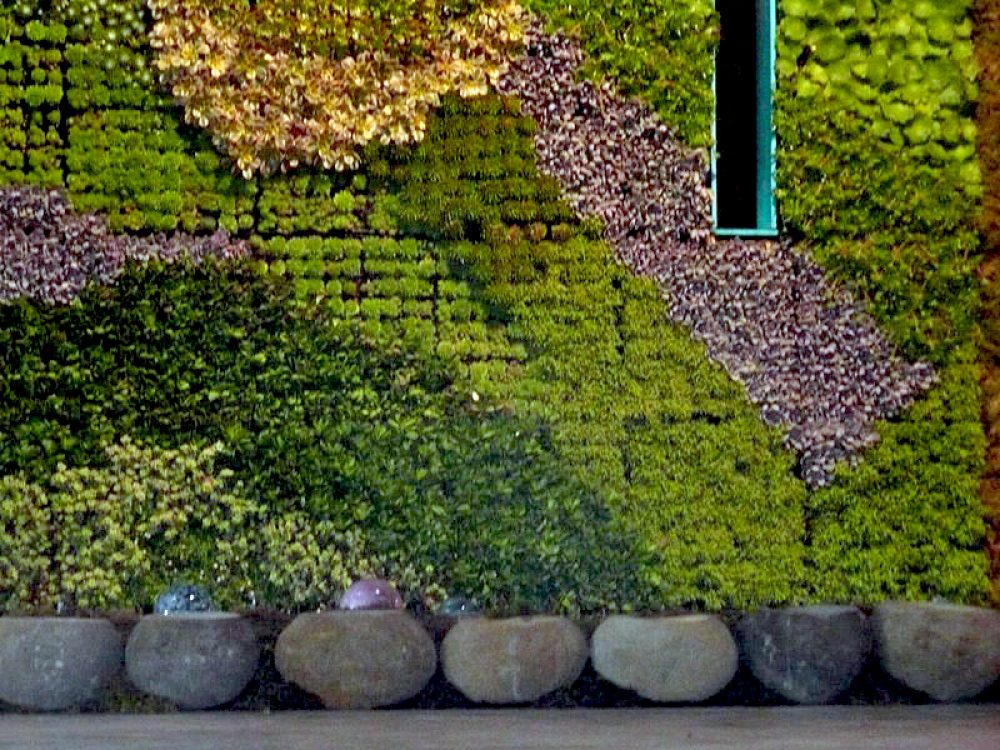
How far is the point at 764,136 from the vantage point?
6375mm

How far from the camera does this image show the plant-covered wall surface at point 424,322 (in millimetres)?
5941

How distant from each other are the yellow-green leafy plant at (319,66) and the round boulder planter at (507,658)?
2.02 metres

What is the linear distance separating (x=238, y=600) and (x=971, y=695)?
120 inches

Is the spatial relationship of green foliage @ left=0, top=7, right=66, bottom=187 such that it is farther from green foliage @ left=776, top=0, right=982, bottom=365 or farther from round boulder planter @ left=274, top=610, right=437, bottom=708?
green foliage @ left=776, top=0, right=982, bottom=365

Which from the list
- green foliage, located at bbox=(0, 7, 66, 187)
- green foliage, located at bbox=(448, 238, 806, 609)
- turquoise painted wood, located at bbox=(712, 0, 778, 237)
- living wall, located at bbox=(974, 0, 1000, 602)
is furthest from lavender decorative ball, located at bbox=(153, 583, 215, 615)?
living wall, located at bbox=(974, 0, 1000, 602)

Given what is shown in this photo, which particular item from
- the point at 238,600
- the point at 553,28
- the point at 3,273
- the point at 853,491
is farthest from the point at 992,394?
the point at 3,273

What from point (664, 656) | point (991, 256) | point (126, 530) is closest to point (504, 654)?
point (664, 656)

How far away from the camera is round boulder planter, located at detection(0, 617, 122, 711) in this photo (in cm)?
554

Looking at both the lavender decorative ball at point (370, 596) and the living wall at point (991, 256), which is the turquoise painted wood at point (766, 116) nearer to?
the living wall at point (991, 256)

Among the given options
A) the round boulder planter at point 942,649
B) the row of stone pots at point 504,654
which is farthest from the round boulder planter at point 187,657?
the round boulder planter at point 942,649

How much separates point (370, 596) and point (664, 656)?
1.21 meters

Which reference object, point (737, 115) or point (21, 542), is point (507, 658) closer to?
point (21, 542)

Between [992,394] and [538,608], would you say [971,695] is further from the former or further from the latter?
[538,608]

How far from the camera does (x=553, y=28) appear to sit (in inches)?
242
